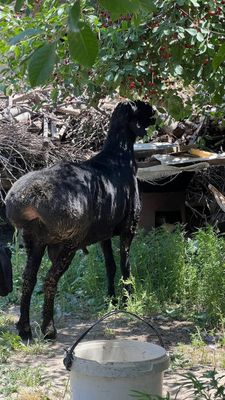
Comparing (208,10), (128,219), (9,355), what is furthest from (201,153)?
(9,355)

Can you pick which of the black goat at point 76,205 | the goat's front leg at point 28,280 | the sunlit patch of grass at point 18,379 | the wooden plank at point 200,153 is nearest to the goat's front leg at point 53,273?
the black goat at point 76,205

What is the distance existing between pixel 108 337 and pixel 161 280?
163 cm

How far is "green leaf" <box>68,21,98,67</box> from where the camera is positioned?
1.85 metres

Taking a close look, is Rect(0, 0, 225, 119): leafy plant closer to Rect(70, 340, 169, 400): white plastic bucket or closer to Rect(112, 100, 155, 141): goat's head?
Rect(112, 100, 155, 141): goat's head

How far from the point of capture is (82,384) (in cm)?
319

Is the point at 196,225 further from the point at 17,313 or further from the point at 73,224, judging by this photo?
the point at 73,224

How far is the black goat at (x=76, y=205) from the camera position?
17.6 feet

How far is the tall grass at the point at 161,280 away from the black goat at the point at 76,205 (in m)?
0.51

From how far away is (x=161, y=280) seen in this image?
7.51 m

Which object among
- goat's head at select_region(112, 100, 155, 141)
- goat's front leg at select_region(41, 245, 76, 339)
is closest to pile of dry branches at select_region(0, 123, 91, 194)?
goat's head at select_region(112, 100, 155, 141)

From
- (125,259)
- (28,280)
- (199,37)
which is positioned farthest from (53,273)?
(199,37)

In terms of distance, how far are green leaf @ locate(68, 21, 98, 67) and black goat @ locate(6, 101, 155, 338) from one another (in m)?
3.46

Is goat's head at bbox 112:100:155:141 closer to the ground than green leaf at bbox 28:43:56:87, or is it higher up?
closer to the ground

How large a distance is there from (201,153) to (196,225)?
8.16ft
